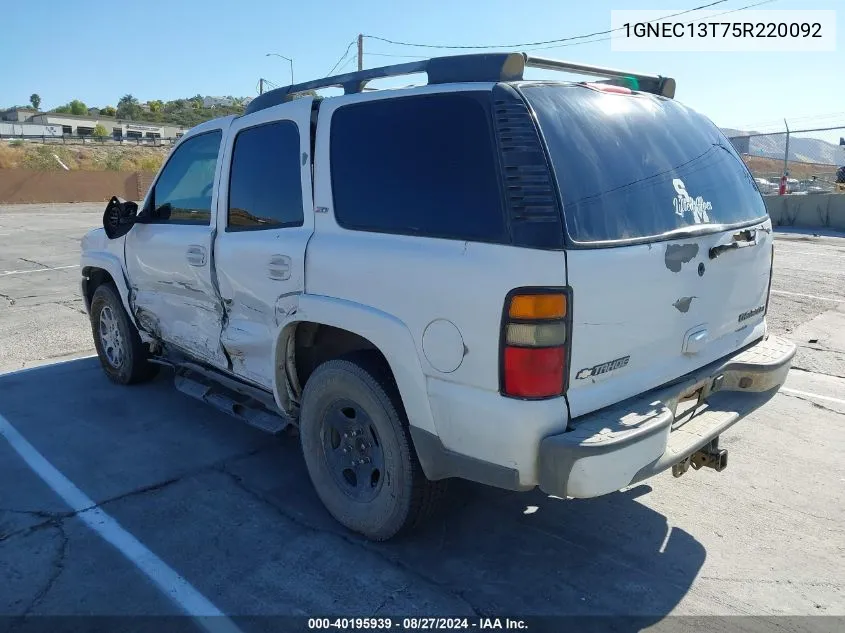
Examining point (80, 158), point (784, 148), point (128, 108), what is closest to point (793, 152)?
point (784, 148)

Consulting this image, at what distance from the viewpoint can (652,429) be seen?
8.68 feet

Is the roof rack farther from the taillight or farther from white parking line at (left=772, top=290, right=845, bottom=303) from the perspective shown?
white parking line at (left=772, top=290, right=845, bottom=303)

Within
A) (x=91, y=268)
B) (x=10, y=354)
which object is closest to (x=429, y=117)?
(x=91, y=268)

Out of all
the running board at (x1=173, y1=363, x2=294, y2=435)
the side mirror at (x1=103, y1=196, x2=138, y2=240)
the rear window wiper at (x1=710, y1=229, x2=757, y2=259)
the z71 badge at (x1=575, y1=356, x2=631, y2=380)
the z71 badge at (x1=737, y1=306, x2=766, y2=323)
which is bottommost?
the running board at (x1=173, y1=363, x2=294, y2=435)

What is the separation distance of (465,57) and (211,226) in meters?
2.01

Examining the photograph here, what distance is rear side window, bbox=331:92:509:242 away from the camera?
2732 mm

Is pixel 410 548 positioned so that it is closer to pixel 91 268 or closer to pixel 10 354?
pixel 91 268

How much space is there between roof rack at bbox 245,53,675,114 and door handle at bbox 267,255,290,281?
0.95 meters

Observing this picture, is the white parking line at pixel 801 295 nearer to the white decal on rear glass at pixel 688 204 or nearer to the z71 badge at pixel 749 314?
the z71 badge at pixel 749 314

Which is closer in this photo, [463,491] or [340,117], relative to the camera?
[340,117]

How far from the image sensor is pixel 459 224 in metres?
2.77

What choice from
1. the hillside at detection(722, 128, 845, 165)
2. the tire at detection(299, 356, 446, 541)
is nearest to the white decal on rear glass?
the tire at detection(299, 356, 446, 541)

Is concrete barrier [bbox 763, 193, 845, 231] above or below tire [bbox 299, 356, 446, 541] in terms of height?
above

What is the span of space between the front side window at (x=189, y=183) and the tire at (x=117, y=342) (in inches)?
41.6
